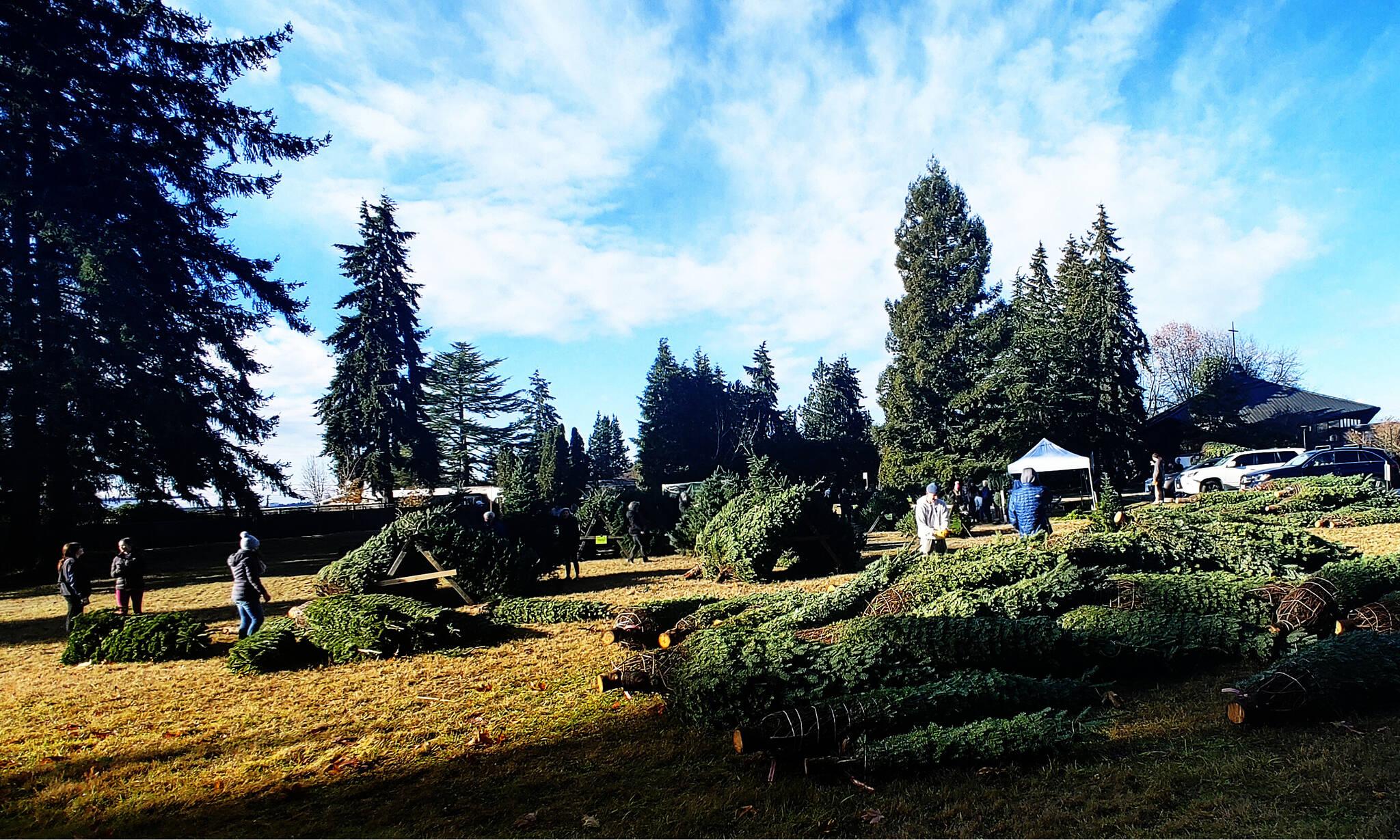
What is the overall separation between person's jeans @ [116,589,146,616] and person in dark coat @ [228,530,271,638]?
3076 mm

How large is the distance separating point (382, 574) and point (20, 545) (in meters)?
14.4

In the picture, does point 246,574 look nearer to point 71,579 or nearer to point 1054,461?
Result: point 71,579

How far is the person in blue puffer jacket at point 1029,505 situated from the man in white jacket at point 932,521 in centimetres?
95

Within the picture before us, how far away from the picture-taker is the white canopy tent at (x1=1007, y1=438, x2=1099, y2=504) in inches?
1003

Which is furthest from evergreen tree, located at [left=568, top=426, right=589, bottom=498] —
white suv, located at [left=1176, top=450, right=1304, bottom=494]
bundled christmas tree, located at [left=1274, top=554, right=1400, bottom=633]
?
bundled christmas tree, located at [left=1274, top=554, right=1400, bottom=633]

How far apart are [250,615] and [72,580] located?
3.51m

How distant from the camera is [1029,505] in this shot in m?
10.7

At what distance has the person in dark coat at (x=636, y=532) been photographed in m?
17.0

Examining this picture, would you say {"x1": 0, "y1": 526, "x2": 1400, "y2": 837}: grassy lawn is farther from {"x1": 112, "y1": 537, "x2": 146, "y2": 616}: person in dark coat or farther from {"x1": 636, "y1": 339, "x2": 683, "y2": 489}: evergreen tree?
{"x1": 636, "y1": 339, "x2": 683, "y2": 489}: evergreen tree

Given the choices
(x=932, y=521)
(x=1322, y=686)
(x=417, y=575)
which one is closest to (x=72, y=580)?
(x=417, y=575)

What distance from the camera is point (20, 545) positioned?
61.9 feet

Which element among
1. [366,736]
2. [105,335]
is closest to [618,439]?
[105,335]

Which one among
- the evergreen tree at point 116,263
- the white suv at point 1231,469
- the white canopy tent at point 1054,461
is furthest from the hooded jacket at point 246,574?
the white suv at point 1231,469

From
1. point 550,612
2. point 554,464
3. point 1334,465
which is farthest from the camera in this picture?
point 554,464
